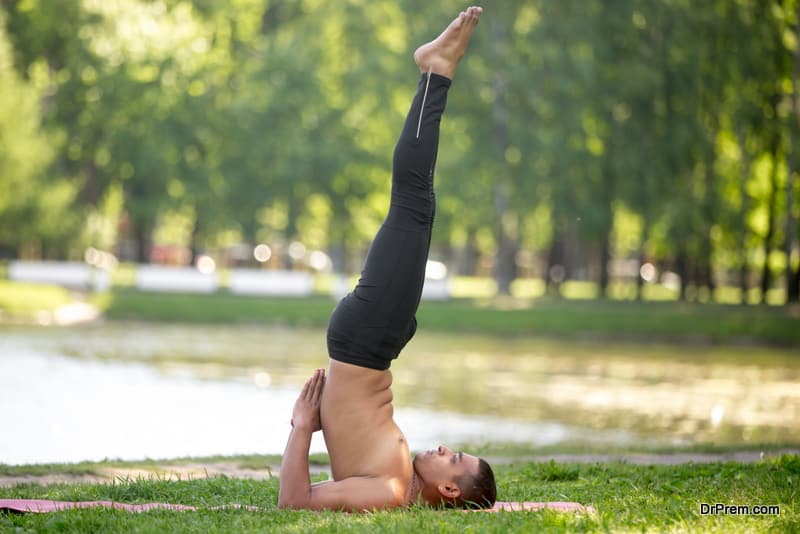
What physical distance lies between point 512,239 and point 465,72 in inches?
284

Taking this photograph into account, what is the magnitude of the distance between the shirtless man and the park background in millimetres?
2652

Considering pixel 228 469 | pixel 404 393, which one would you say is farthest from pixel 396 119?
pixel 228 469

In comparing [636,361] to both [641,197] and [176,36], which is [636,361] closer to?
[641,197]

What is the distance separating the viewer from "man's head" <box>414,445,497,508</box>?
695cm

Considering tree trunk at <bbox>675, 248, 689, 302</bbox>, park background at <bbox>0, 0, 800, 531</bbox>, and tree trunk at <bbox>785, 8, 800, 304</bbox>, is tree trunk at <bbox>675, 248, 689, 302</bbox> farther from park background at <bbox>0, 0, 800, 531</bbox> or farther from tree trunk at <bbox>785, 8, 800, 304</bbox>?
tree trunk at <bbox>785, 8, 800, 304</bbox>

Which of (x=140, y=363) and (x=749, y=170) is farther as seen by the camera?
(x=749, y=170)

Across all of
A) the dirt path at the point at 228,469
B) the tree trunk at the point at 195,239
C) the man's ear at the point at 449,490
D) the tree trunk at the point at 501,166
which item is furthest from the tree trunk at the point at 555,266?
the man's ear at the point at 449,490

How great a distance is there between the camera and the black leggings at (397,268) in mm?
6559

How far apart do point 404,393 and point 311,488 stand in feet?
→ 41.3

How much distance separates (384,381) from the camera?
674 cm

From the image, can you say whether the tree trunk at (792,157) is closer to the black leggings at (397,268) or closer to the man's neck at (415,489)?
the man's neck at (415,489)

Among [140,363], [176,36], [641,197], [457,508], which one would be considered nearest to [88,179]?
[176,36]

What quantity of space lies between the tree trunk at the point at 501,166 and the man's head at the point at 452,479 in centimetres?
3485

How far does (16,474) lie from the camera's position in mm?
9719
